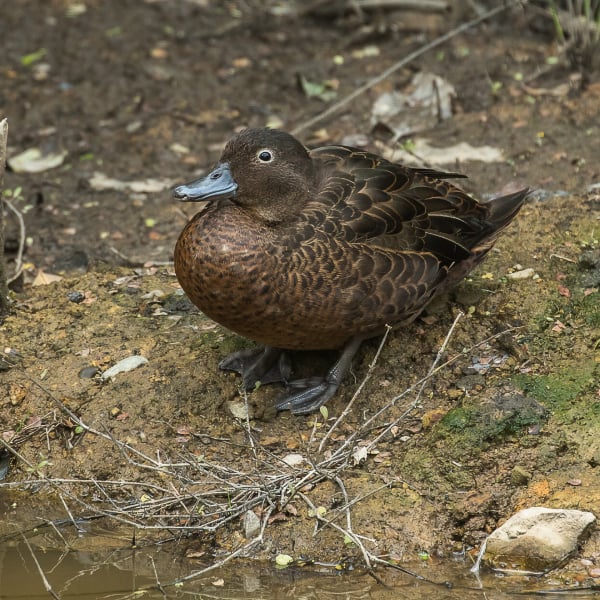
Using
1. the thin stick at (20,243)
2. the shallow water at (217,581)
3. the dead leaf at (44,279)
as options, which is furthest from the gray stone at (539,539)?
the thin stick at (20,243)

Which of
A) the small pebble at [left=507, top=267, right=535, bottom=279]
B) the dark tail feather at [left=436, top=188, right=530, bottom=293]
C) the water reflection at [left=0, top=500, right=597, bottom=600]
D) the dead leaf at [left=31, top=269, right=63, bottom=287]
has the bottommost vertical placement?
the water reflection at [left=0, top=500, right=597, bottom=600]

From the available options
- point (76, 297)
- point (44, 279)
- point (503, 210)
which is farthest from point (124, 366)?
point (503, 210)

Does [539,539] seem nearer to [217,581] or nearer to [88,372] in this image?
[217,581]

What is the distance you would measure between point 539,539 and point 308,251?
5.22 ft

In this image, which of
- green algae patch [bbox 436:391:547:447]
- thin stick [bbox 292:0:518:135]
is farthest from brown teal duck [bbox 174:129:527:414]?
thin stick [bbox 292:0:518:135]

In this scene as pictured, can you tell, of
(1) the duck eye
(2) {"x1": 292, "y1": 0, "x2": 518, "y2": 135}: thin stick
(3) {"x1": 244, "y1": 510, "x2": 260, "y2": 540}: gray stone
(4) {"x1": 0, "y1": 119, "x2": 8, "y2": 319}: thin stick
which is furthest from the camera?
(2) {"x1": 292, "y1": 0, "x2": 518, "y2": 135}: thin stick

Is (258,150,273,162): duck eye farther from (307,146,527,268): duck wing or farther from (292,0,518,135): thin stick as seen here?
(292,0,518,135): thin stick

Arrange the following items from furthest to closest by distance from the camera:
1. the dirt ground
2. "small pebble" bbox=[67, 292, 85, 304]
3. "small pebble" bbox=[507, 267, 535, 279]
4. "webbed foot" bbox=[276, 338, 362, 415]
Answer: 1. "small pebble" bbox=[67, 292, 85, 304]
2. "small pebble" bbox=[507, 267, 535, 279]
3. "webbed foot" bbox=[276, 338, 362, 415]
4. the dirt ground

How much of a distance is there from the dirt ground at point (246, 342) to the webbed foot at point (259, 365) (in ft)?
0.30

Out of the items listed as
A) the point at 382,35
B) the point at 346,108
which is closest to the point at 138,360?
the point at 346,108

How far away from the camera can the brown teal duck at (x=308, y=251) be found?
15.2 feet

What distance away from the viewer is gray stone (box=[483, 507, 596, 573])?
4203mm

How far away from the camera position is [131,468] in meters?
4.88

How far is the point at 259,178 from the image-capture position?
15.8ft
